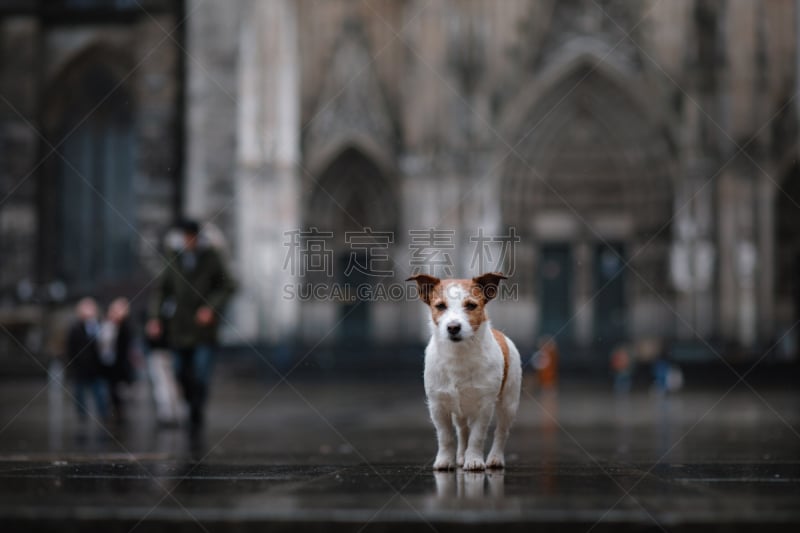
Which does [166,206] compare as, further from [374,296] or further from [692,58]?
[692,58]

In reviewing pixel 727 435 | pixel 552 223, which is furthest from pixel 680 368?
pixel 727 435

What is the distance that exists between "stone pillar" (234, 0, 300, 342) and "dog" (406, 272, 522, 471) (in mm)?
24956

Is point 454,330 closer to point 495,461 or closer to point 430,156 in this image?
point 495,461

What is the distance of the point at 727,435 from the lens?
1084 cm

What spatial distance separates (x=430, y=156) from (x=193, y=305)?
71.5 feet

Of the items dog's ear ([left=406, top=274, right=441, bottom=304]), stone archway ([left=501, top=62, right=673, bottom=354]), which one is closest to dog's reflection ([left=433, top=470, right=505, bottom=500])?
dog's ear ([left=406, top=274, right=441, bottom=304])

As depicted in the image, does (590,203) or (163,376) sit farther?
(590,203)

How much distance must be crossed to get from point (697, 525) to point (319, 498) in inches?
57.6

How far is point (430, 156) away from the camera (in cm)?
3219

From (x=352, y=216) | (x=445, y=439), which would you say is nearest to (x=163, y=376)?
(x=445, y=439)

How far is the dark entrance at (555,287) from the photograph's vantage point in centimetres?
3381

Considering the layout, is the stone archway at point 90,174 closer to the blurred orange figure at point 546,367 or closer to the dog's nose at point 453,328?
the blurred orange figure at point 546,367

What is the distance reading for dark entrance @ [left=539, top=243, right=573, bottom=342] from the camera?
3381 centimetres

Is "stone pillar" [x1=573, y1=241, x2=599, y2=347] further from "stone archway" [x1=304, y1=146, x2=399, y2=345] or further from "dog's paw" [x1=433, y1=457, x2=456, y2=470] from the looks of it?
"dog's paw" [x1=433, y1=457, x2=456, y2=470]
